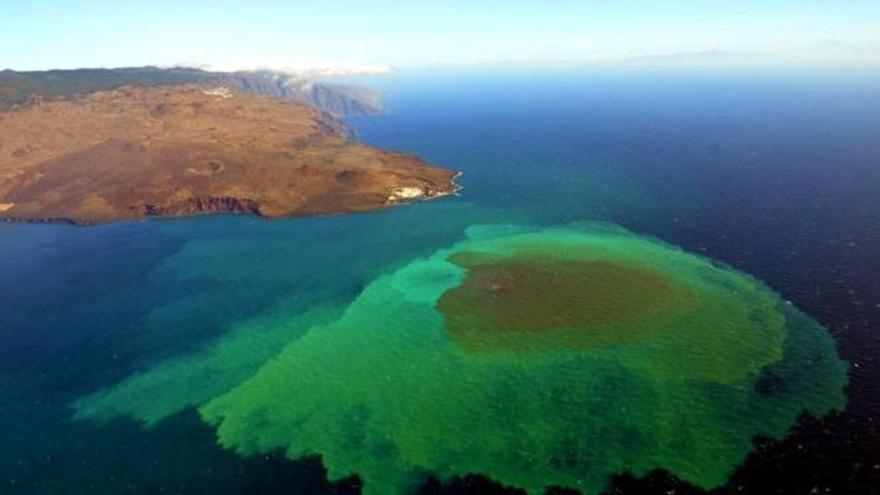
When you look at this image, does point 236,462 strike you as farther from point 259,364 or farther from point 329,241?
point 329,241

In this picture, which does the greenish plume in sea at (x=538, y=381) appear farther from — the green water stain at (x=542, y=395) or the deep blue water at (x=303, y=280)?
the deep blue water at (x=303, y=280)

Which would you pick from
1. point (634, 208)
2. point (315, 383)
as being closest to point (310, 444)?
point (315, 383)

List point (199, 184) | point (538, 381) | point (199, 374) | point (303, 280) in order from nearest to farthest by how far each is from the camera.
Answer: point (538, 381)
point (199, 374)
point (303, 280)
point (199, 184)

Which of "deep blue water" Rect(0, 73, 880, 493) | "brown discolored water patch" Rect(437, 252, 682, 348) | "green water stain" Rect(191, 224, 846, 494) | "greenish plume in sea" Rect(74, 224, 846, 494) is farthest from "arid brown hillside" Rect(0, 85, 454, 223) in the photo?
"green water stain" Rect(191, 224, 846, 494)

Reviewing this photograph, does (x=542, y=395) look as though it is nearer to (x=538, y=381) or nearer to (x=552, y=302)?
(x=538, y=381)

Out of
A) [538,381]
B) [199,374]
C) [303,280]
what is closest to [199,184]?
[303,280]

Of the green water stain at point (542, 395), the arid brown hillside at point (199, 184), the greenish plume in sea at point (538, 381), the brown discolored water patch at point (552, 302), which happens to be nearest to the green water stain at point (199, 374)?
the greenish plume in sea at point (538, 381)
